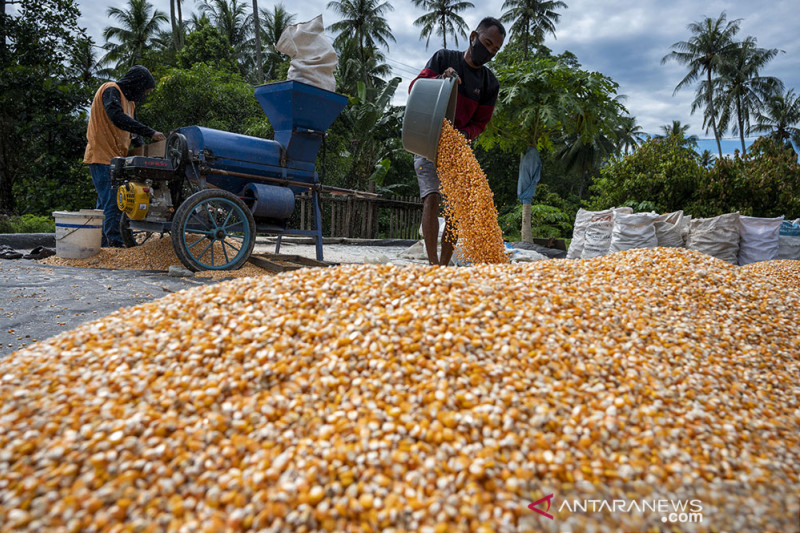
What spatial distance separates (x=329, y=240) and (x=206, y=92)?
526cm

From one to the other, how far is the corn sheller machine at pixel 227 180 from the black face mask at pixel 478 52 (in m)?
1.37

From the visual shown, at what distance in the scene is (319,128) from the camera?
13.4ft

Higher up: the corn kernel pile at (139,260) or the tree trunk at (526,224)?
the tree trunk at (526,224)

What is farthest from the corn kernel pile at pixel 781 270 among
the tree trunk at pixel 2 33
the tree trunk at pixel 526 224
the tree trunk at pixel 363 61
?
the tree trunk at pixel 363 61

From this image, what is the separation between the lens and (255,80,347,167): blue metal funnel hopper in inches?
150

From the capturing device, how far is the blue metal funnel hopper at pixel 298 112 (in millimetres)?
3820

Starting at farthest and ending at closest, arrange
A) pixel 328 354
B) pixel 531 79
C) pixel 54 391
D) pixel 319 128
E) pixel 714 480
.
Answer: pixel 531 79 < pixel 319 128 < pixel 328 354 < pixel 54 391 < pixel 714 480

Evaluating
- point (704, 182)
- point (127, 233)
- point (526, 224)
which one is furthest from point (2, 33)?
point (704, 182)

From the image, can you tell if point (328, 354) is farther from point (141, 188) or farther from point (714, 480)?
point (141, 188)

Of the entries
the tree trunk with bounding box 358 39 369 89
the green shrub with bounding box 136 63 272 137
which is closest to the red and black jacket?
the green shrub with bounding box 136 63 272 137

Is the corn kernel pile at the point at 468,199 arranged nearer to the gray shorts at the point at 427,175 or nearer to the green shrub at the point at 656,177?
the gray shorts at the point at 427,175

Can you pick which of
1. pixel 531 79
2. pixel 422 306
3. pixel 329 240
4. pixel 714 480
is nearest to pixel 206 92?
pixel 329 240

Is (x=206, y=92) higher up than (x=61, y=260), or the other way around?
(x=206, y=92)

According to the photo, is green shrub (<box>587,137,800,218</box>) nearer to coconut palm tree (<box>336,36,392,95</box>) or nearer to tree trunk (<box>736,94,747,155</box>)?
coconut palm tree (<box>336,36,392,95</box>)
